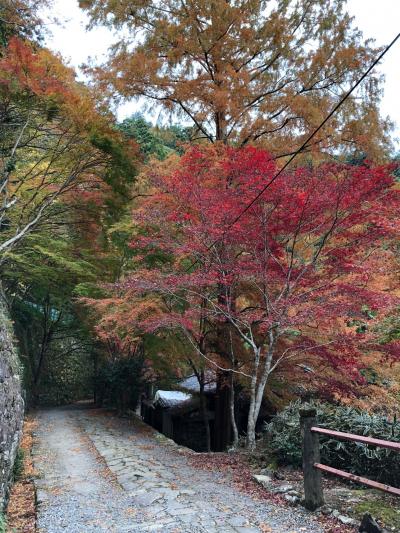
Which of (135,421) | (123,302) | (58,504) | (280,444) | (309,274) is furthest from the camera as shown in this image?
(135,421)

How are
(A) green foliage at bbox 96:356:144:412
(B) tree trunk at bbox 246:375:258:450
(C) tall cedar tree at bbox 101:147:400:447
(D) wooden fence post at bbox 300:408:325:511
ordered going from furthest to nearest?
(A) green foliage at bbox 96:356:144:412 < (B) tree trunk at bbox 246:375:258:450 < (C) tall cedar tree at bbox 101:147:400:447 < (D) wooden fence post at bbox 300:408:325:511

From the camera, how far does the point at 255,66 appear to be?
30.5 feet

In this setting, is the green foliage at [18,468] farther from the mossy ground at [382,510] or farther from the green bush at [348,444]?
the mossy ground at [382,510]

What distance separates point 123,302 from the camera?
26.9 ft

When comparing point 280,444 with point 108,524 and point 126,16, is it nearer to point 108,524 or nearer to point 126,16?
point 108,524

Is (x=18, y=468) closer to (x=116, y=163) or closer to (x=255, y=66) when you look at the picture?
(x=116, y=163)

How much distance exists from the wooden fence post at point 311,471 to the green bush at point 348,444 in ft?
3.21

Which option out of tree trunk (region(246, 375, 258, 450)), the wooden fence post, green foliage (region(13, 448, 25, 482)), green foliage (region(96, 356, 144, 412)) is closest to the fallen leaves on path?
green foliage (region(13, 448, 25, 482))

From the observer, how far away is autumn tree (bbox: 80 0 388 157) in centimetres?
866

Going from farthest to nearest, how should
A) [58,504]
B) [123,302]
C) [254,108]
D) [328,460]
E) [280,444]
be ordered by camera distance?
[254,108] → [123,302] → [280,444] → [328,460] → [58,504]

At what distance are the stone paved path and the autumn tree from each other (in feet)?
22.2

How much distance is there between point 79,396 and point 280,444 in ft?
52.5

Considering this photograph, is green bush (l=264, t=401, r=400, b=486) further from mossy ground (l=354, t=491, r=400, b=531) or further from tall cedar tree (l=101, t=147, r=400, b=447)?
tall cedar tree (l=101, t=147, r=400, b=447)

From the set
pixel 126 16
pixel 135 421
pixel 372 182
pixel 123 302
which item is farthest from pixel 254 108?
pixel 135 421
